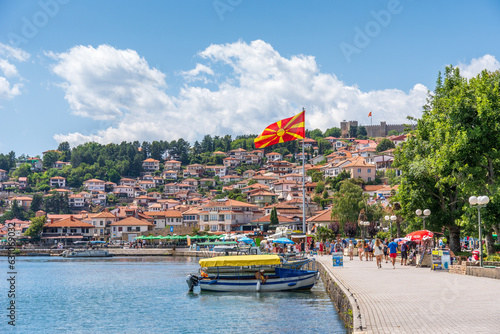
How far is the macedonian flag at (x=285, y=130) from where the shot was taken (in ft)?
133

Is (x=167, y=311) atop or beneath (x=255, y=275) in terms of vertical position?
beneath

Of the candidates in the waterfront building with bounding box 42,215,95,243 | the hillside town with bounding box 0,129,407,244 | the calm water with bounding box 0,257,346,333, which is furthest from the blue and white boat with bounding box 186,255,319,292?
the waterfront building with bounding box 42,215,95,243

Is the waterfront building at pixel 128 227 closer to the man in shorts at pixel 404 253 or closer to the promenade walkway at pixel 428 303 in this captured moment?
the man in shorts at pixel 404 253

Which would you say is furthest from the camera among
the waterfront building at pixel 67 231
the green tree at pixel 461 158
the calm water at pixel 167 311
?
the waterfront building at pixel 67 231

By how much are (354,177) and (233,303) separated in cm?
10055

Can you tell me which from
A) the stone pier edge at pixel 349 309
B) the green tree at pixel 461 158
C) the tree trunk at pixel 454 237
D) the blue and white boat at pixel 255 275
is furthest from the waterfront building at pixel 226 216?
the stone pier edge at pixel 349 309

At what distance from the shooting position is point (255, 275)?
27719 millimetres

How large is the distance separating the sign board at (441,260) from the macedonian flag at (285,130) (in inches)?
670

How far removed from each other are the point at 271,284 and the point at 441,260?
7.71 metres

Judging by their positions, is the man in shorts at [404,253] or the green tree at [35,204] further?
the green tree at [35,204]

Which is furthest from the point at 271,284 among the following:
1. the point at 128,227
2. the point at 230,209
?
the point at 128,227

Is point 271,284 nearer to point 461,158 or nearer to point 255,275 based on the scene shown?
point 255,275

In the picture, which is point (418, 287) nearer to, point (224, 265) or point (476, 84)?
point (224, 265)

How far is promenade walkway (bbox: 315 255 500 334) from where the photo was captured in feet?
35.9
